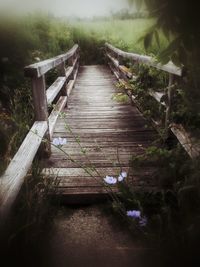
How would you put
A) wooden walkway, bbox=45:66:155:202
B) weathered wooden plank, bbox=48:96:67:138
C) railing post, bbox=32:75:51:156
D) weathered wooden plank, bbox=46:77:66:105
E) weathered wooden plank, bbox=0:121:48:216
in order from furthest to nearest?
weathered wooden plank, bbox=48:96:67:138
weathered wooden plank, bbox=46:77:66:105
railing post, bbox=32:75:51:156
wooden walkway, bbox=45:66:155:202
weathered wooden plank, bbox=0:121:48:216

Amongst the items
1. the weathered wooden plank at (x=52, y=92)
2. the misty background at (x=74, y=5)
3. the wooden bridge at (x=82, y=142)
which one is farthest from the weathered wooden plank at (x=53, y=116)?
the misty background at (x=74, y=5)

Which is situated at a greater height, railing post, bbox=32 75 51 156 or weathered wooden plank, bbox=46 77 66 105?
railing post, bbox=32 75 51 156

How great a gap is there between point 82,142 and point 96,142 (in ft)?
3.72

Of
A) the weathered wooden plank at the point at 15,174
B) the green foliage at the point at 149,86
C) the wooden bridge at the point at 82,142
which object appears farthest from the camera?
the green foliage at the point at 149,86

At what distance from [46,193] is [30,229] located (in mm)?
383

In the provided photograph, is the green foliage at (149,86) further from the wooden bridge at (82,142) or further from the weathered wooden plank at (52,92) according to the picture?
the weathered wooden plank at (52,92)

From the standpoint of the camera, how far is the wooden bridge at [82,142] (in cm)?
220

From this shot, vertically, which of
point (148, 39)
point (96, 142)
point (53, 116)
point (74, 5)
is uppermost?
point (74, 5)

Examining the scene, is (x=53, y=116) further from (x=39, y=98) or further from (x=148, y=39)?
(x=148, y=39)

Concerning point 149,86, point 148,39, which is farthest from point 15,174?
point 149,86

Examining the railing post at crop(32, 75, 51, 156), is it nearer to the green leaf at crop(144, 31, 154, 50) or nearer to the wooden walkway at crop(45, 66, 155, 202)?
the wooden walkway at crop(45, 66, 155, 202)

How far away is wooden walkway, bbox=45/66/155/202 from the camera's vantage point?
2.66 m

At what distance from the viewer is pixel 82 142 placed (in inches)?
149

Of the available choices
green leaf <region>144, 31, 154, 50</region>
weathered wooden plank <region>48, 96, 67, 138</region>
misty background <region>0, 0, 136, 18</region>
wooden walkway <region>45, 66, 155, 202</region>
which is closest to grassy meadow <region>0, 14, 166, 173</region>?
green leaf <region>144, 31, 154, 50</region>
